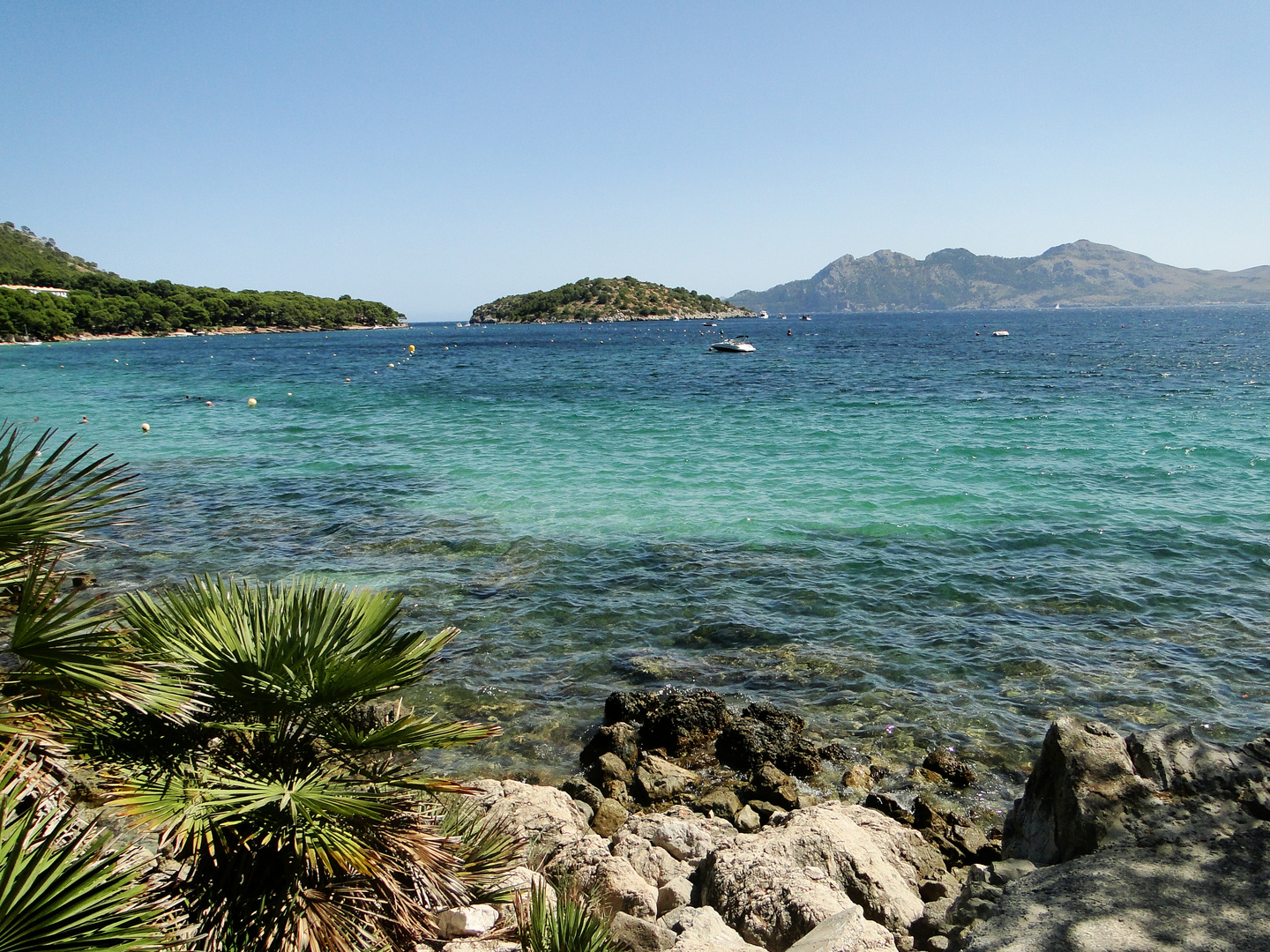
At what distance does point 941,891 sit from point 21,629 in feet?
19.4

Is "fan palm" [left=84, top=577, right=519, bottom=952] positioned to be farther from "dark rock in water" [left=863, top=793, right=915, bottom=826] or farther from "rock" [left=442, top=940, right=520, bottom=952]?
"dark rock in water" [left=863, top=793, right=915, bottom=826]

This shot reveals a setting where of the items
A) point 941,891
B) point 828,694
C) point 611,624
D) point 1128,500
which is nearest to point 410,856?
point 941,891

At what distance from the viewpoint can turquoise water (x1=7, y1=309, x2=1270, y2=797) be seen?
30.2ft

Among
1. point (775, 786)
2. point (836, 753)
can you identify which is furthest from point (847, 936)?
point (836, 753)

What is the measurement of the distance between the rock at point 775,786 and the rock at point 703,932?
2239mm

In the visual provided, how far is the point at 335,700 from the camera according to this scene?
379cm

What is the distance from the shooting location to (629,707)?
852 cm

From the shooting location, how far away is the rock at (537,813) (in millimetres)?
5918

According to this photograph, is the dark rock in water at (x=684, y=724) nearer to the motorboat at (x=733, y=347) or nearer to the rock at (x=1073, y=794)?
the rock at (x=1073, y=794)

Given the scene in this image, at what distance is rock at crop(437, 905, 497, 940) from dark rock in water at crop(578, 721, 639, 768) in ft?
12.0

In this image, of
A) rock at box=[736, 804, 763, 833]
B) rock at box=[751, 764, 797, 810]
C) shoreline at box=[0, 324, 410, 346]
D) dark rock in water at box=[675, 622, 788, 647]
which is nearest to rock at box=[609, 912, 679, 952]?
rock at box=[736, 804, 763, 833]

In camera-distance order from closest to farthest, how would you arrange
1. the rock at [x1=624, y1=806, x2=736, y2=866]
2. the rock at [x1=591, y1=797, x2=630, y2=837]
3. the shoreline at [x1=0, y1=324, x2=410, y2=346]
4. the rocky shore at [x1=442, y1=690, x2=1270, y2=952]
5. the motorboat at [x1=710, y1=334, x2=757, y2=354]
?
the rocky shore at [x1=442, y1=690, x2=1270, y2=952], the rock at [x1=624, y1=806, x2=736, y2=866], the rock at [x1=591, y1=797, x2=630, y2=837], the motorboat at [x1=710, y1=334, x2=757, y2=354], the shoreline at [x1=0, y1=324, x2=410, y2=346]

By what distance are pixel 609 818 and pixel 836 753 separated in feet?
8.44

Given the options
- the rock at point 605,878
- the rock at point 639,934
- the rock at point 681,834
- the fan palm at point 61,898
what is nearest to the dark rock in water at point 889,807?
the rock at point 681,834
